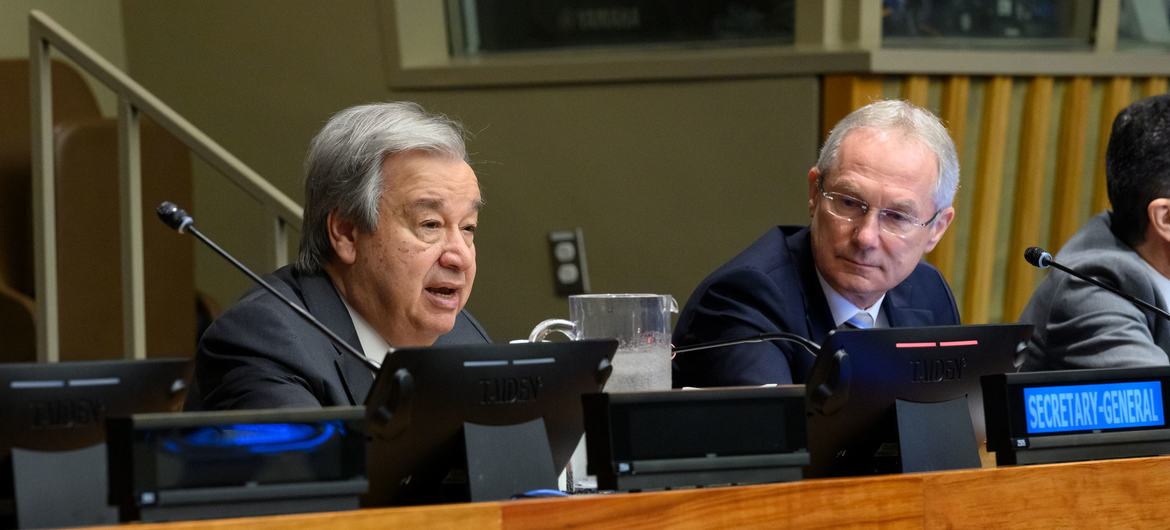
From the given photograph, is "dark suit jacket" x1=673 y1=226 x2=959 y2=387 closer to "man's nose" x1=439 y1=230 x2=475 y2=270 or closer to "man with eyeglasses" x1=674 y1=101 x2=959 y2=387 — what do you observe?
"man with eyeglasses" x1=674 y1=101 x2=959 y2=387

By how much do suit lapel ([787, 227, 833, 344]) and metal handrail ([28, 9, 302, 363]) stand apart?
52.1 inches

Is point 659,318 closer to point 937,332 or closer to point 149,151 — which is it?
point 937,332

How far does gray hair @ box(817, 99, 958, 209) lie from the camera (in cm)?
252

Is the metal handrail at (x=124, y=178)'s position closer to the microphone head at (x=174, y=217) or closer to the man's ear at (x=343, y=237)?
the man's ear at (x=343, y=237)

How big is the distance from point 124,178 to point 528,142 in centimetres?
160

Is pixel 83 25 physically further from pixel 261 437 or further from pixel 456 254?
pixel 261 437

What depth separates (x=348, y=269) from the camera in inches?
88.0

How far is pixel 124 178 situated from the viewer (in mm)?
3455

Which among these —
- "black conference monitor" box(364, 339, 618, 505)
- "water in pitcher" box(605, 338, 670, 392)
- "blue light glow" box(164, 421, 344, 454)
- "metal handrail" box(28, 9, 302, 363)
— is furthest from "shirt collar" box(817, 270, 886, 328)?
"metal handrail" box(28, 9, 302, 363)

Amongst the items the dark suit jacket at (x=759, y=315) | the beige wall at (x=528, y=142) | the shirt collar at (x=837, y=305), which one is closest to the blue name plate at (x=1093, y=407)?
the dark suit jacket at (x=759, y=315)

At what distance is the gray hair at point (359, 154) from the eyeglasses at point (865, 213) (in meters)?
0.61

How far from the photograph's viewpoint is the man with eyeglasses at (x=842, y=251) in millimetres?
2443

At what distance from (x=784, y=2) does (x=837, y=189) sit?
216 centimetres

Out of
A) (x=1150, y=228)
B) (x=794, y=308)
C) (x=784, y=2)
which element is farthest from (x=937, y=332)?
(x=784, y=2)
